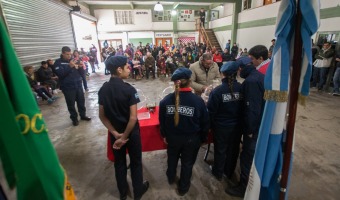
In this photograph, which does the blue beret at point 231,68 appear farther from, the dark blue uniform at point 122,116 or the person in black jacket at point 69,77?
the person in black jacket at point 69,77

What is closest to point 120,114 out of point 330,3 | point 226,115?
point 226,115

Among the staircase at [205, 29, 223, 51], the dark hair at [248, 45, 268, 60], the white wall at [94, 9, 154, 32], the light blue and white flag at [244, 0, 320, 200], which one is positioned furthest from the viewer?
the white wall at [94, 9, 154, 32]

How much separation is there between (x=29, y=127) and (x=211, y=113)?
1960 millimetres

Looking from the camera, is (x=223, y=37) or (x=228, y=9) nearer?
(x=228, y=9)

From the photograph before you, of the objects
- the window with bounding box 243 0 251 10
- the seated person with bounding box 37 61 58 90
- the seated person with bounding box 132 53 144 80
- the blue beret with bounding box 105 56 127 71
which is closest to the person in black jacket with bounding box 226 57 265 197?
the blue beret with bounding box 105 56 127 71

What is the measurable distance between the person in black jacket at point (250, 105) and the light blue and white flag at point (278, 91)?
72cm

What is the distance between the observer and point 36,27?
6777 mm

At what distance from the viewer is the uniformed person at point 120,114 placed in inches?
72.1

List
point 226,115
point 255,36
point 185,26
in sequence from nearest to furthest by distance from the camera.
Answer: point 226,115 → point 255,36 → point 185,26

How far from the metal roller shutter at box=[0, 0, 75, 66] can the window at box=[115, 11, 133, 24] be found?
336 inches

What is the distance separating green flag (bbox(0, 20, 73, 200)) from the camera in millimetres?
545

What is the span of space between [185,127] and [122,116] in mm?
714

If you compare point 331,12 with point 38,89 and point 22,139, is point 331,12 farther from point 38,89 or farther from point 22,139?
point 38,89

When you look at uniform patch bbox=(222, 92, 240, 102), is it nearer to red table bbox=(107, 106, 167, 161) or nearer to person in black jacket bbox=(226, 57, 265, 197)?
person in black jacket bbox=(226, 57, 265, 197)
